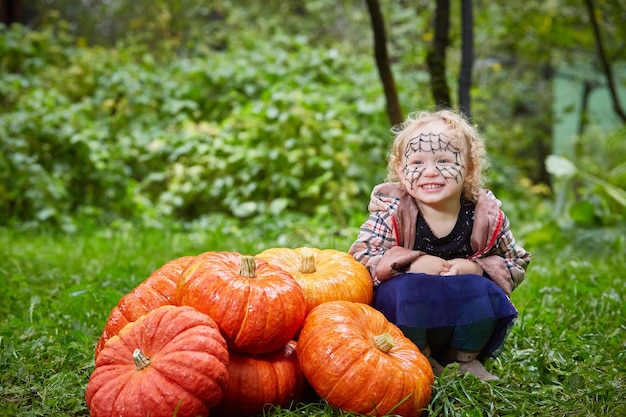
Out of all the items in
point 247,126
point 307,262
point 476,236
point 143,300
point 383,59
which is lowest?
point 143,300

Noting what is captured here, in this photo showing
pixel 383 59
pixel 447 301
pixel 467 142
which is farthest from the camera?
pixel 383 59

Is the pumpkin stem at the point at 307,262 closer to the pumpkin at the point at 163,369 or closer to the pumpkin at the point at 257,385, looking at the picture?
the pumpkin at the point at 257,385

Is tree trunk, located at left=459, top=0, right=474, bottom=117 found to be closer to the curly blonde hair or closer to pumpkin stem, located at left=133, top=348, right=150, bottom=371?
the curly blonde hair

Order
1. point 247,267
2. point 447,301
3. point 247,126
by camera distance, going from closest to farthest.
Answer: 1. point 247,267
2. point 447,301
3. point 247,126

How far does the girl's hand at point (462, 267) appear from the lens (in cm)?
255

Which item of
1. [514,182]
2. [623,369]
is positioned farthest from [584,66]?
[623,369]

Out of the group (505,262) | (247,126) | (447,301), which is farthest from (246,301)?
(247,126)

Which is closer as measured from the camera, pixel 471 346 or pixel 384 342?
pixel 384 342

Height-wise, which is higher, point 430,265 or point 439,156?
point 439,156

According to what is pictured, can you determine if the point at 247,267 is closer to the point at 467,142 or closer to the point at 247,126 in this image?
the point at 467,142

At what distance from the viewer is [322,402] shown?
2.34 meters

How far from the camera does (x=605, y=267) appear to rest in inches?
187

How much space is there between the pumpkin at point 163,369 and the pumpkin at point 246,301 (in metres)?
0.09

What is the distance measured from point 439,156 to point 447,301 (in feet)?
1.98
